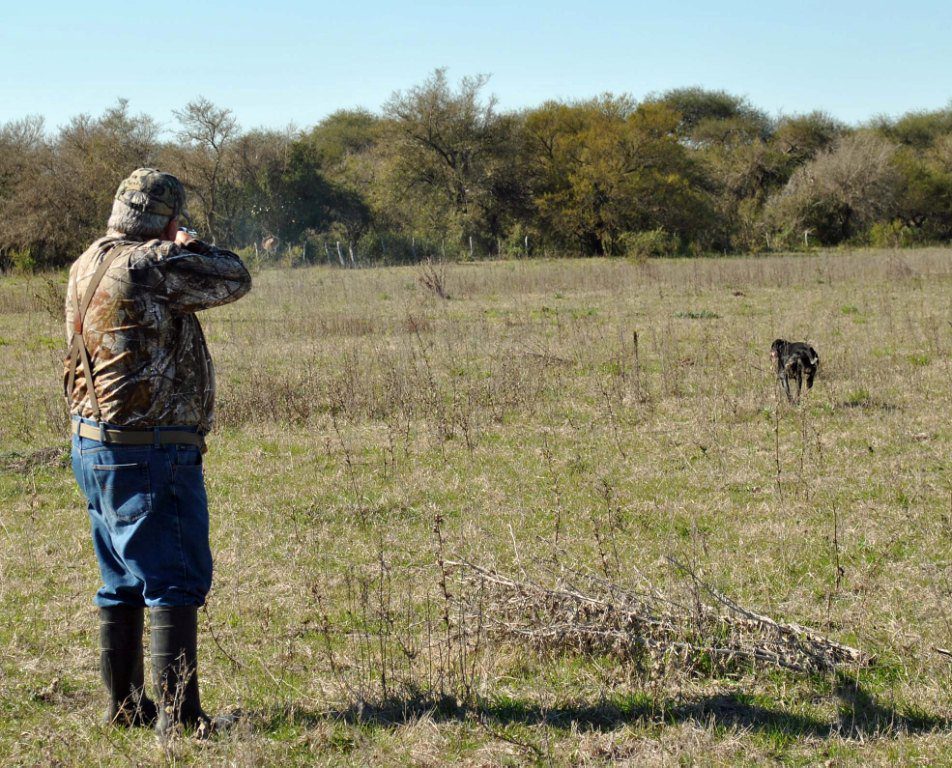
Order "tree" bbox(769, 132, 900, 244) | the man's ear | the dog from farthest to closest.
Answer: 1. "tree" bbox(769, 132, 900, 244)
2. the dog
3. the man's ear

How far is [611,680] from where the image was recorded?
13.4ft

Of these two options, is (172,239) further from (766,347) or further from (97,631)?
(766,347)

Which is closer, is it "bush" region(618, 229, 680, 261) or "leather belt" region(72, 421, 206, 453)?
"leather belt" region(72, 421, 206, 453)

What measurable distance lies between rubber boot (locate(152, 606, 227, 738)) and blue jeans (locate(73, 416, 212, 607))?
6 cm

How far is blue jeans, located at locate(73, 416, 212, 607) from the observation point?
11.2 feet

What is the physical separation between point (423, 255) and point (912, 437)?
30539mm

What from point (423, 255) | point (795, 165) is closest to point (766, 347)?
point (423, 255)

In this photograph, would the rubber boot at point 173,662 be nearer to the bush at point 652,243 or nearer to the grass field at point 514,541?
the grass field at point 514,541

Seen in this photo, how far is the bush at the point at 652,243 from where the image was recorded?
34.2 meters

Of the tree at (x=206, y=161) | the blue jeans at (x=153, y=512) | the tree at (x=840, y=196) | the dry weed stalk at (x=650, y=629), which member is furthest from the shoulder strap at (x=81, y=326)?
the tree at (x=840, y=196)

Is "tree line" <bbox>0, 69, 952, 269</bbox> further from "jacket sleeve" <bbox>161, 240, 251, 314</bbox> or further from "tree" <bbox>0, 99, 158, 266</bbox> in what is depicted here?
"jacket sleeve" <bbox>161, 240, 251, 314</bbox>

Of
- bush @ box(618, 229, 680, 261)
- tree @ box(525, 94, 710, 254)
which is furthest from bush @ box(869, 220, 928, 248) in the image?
bush @ box(618, 229, 680, 261)

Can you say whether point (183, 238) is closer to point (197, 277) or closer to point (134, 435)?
point (197, 277)

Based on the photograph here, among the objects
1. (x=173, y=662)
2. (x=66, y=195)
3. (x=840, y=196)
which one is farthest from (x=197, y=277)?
(x=840, y=196)
